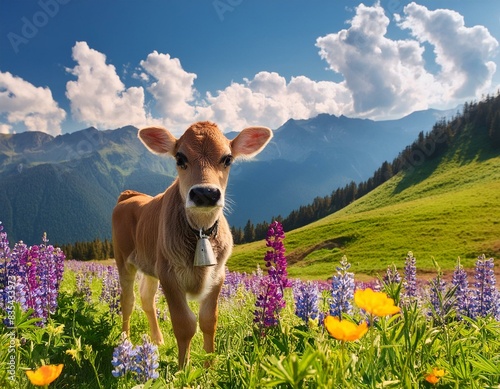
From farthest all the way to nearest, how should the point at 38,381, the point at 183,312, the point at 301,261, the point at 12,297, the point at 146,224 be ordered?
the point at 301,261
the point at 146,224
the point at 183,312
the point at 12,297
the point at 38,381

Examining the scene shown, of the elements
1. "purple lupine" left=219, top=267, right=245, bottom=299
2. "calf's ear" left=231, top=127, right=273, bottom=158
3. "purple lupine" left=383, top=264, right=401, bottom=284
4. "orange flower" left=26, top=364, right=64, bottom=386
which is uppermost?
"calf's ear" left=231, top=127, right=273, bottom=158

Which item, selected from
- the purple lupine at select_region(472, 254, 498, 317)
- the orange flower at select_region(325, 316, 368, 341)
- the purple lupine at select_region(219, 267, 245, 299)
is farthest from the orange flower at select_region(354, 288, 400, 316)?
the purple lupine at select_region(219, 267, 245, 299)

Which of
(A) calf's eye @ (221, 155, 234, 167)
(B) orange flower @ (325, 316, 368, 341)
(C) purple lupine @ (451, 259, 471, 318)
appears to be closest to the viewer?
(B) orange flower @ (325, 316, 368, 341)

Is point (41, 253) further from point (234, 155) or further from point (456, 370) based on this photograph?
point (456, 370)

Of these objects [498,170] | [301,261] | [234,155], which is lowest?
[301,261]

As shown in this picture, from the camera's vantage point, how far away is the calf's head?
4754 millimetres

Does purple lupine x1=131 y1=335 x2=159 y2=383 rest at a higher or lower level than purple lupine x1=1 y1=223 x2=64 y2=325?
lower

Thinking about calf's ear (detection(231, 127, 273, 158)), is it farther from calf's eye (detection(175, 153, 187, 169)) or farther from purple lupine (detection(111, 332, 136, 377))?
purple lupine (detection(111, 332, 136, 377))

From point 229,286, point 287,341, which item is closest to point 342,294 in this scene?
point 287,341

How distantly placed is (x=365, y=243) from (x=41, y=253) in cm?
8710

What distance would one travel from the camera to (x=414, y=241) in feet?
273

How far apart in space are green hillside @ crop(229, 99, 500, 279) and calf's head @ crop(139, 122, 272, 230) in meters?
53.7

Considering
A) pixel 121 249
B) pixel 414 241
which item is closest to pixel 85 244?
pixel 414 241

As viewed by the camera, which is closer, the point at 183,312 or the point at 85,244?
the point at 183,312
